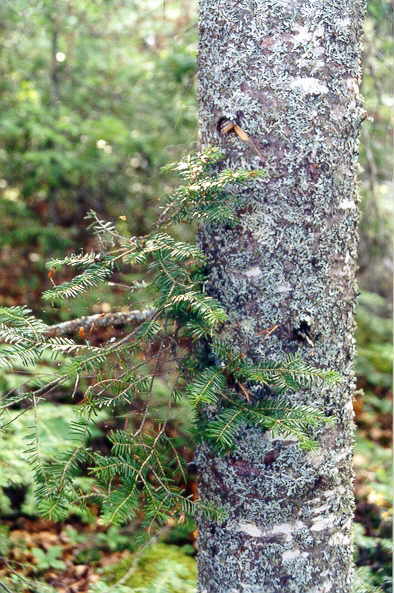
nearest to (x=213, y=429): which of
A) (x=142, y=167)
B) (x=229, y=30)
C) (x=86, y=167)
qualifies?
(x=229, y=30)

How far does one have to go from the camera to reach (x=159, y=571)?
2895 millimetres

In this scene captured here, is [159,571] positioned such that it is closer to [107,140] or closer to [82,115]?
[107,140]

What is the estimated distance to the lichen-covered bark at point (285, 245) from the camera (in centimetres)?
179

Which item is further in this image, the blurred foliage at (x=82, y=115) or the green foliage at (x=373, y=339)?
the green foliage at (x=373, y=339)

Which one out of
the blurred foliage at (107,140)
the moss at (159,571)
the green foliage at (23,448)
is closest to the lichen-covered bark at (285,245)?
the moss at (159,571)

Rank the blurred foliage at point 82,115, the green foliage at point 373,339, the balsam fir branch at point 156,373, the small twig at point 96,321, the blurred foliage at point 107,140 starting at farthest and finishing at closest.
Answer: the green foliage at point 373,339
the blurred foliage at point 82,115
the blurred foliage at point 107,140
the small twig at point 96,321
the balsam fir branch at point 156,373

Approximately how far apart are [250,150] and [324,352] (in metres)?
0.66

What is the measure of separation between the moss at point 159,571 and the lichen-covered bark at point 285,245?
65 centimetres

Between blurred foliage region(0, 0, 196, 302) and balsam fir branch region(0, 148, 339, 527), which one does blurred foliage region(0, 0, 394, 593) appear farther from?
balsam fir branch region(0, 148, 339, 527)

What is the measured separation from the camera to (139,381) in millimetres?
1713

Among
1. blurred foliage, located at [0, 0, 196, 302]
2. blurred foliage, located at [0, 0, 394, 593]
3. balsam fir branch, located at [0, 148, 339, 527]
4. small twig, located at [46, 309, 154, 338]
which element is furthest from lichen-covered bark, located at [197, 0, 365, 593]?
blurred foliage, located at [0, 0, 196, 302]

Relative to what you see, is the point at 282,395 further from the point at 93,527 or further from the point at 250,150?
the point at 93,527

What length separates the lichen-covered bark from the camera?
70.4 inches

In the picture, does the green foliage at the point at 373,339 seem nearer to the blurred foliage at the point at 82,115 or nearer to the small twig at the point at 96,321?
the blurred foliage at the point at 82,115
